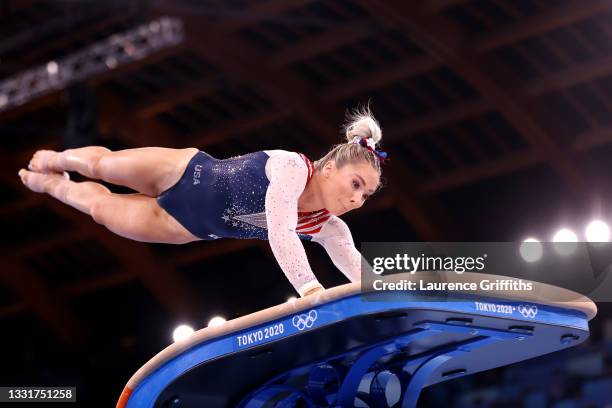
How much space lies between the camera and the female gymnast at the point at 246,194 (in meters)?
3.11

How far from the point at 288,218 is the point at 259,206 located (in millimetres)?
319

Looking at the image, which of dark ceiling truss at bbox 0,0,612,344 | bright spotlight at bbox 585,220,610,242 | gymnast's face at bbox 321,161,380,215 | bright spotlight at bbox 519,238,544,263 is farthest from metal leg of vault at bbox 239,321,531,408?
dark ceiling truss at bbox 0,0,612,344

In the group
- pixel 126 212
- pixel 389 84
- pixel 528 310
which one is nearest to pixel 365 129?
pixel 528 310

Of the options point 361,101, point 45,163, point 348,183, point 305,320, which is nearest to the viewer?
point 305,320

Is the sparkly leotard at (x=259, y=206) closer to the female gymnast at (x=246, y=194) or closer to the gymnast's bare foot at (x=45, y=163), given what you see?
the female gymnast at (x=246, y=194)

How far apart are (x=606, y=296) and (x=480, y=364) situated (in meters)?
0.55

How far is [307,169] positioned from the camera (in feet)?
10.6

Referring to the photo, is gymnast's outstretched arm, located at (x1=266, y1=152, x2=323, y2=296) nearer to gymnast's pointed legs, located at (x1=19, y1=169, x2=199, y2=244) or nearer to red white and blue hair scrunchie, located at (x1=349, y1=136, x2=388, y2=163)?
red white and blue hair scrunchie, located at (x1=349, y1=136, x2=388, y2=163)

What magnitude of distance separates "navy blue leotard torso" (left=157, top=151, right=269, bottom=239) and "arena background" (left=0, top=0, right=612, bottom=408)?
663 cm

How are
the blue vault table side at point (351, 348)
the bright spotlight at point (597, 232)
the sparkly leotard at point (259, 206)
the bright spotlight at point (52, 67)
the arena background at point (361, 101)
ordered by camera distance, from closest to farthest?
the blue vault table side at point (351, 348), the sparkly leotard at point (259, 206), the bright spotlight at point (597, 232), the arena background at point (361, 101), the bright spotlight at point (52, 67)

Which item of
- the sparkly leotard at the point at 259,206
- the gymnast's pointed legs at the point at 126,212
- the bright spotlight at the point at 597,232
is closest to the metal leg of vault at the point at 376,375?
the sparkly leotard at the point at 259,206

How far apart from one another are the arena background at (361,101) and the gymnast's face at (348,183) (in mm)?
6678

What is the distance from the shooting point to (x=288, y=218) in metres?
3.06

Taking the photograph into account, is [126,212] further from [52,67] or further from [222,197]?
[52,67]
